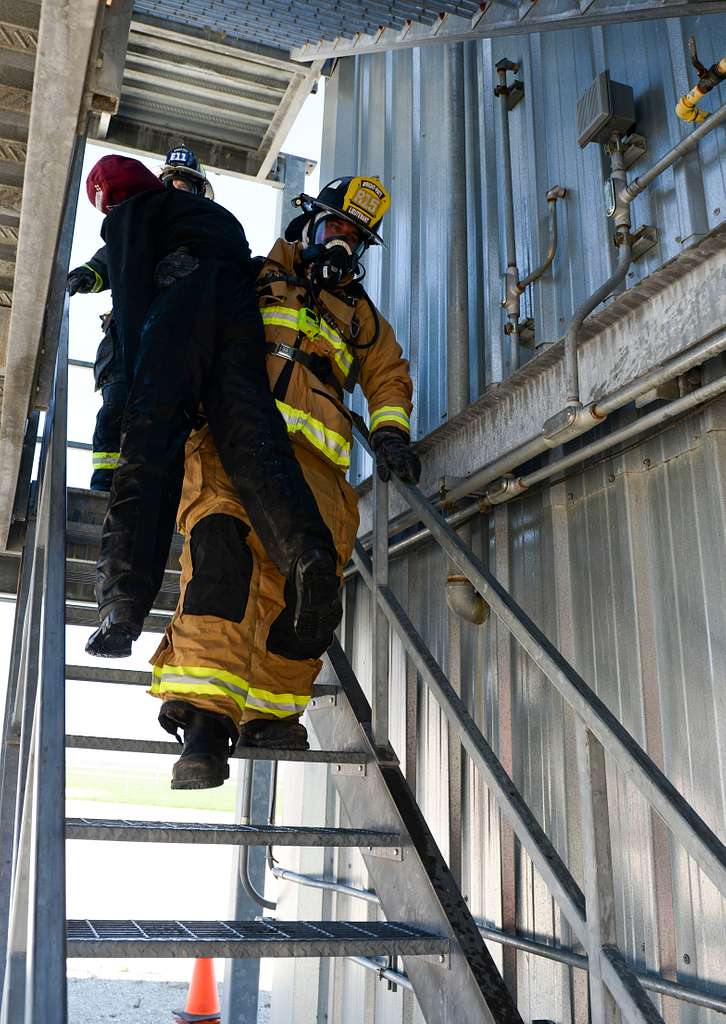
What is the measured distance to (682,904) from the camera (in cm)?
265

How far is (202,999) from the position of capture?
522 centimetres

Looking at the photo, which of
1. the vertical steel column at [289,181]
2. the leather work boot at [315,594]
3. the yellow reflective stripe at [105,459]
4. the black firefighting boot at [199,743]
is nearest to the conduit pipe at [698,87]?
the leather work boot at [315,594]

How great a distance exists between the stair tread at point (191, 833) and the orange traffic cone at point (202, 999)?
3.11 m

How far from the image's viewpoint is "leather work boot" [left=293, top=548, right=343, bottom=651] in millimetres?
2570

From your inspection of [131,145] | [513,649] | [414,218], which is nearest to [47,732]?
[513,649]

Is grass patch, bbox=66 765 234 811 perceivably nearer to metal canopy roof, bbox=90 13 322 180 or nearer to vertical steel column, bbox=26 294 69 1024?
metal canopy roof, bbox=90 13 322 180

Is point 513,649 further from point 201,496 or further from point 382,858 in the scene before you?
point 201,496

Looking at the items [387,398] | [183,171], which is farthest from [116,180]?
[387,398]

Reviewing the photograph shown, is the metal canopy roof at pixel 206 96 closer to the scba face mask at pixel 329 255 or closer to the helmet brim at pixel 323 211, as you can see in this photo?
the helmet brim at pixel 323 211

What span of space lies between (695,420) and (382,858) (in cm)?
167

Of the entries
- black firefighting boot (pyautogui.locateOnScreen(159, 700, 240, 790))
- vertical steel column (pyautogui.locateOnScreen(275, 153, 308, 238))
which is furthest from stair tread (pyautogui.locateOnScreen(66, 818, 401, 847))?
vertical steel column (pyautogui.locateOnScreen(275, 153, 308, 238))

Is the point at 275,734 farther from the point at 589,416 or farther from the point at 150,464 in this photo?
the point at 589,416

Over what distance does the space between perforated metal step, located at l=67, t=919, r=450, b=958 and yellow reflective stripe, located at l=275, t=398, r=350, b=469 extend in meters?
1.51

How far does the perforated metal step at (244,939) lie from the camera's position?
6.75 feet
